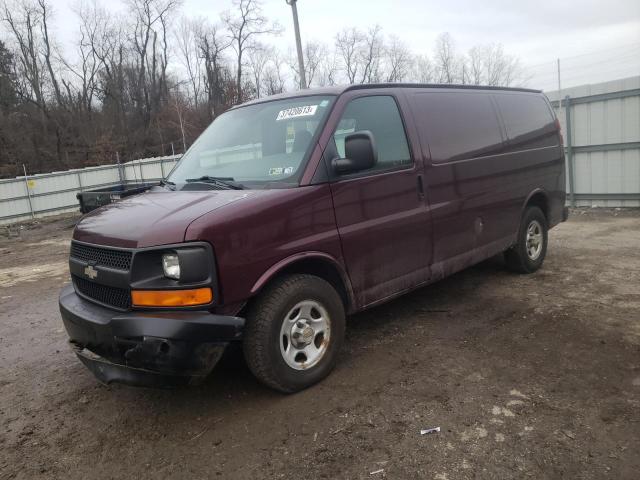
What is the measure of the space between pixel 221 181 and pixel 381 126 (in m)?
1.39

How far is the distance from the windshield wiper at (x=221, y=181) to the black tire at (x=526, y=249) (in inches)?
141

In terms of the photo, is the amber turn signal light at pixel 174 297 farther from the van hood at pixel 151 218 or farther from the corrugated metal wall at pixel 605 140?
the corrugated metal wall at pixel 605 140

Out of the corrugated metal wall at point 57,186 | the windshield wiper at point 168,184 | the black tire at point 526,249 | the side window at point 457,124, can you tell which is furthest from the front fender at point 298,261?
the corrugated metal wall at point 57,186

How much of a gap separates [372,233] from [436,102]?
5.27ft

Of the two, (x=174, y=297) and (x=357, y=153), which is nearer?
(x=174, y=297)

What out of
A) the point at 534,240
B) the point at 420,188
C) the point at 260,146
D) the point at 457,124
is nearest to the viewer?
the point at 260,146

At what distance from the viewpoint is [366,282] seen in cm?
397

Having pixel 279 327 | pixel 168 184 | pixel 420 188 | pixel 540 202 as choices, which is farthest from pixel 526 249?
pixel 168 184

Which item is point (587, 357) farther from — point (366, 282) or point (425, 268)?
point (366, 282)

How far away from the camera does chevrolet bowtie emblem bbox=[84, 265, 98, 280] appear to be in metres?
3.37

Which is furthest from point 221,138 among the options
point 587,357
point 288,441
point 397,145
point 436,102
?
point 587,357

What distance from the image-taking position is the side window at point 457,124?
454 centimetres

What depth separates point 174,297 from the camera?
3004 millimetres

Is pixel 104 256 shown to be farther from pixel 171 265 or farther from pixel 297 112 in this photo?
pixel 297 112
